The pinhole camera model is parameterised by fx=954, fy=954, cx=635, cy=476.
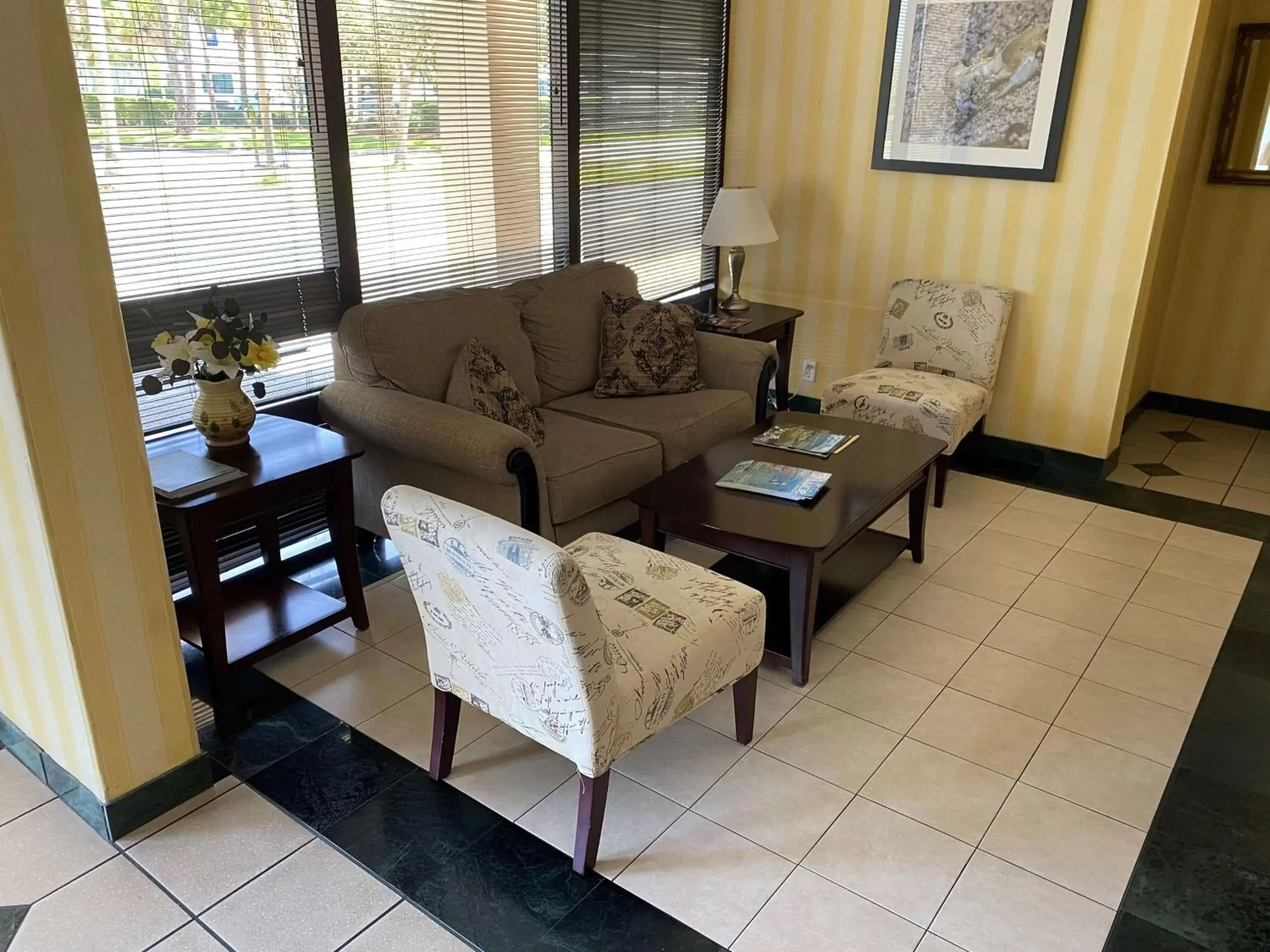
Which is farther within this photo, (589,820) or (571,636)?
(589,820)

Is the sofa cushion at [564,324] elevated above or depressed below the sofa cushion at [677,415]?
above

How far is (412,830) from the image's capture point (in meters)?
2.20

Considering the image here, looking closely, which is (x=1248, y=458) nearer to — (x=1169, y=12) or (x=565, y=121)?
(x=1169, y=12)

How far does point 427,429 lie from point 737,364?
150 cm

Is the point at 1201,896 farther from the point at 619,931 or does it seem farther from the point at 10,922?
the point at 10,922

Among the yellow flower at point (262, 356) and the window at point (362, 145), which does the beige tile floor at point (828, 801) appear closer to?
the yellow flower at point (262, 356)

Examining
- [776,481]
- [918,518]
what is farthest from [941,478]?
[776,481]

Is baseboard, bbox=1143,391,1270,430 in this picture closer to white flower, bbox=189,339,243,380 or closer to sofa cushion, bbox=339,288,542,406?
sofa cushion, bbox=339,288,542,406

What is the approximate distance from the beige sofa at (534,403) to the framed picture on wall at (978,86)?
133 centimetres

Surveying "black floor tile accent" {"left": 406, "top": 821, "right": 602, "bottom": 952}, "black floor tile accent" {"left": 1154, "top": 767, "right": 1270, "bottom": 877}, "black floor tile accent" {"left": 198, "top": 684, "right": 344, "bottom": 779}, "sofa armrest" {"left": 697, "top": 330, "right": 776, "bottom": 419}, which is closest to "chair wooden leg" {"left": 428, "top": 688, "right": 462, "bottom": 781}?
"black floor tile accent" {"left": 406, "top": 821, "right": 602, "bottom": 952}

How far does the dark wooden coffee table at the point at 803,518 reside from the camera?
266 centimetres

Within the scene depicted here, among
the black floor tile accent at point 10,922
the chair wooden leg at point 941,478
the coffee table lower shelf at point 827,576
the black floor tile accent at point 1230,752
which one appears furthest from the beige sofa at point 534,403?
the black floor tile accent at point 1230,752

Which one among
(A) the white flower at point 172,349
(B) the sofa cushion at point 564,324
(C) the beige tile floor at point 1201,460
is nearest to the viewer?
(A) the white flower at point 172,349

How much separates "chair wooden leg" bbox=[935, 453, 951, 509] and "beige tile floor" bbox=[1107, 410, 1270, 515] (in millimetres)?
955
